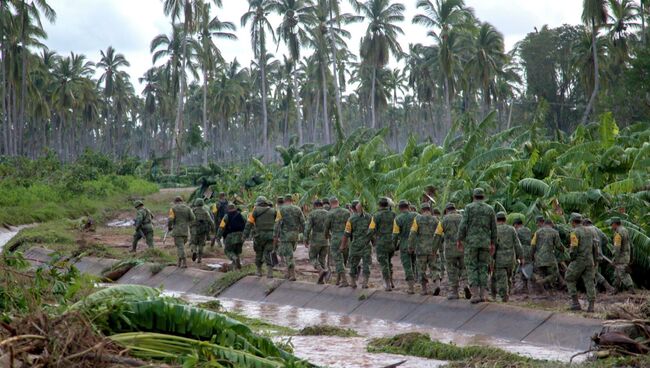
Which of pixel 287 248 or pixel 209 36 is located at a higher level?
pixel 209 36

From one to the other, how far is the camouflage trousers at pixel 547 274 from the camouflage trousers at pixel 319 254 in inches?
167

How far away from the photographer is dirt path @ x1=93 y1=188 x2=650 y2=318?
15188 millimetres

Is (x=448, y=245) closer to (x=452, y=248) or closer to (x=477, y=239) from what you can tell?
(x=452, y=248)

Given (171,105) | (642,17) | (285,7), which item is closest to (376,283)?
(642,17)

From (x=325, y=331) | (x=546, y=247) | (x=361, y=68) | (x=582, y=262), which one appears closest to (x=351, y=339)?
(x=325, y=331)

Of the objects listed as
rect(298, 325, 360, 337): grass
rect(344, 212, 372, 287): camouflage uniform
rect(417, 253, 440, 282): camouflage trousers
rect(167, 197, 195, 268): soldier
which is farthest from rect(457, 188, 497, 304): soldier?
rect(167, 197, 195, 268): soldier

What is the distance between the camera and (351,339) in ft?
44.8

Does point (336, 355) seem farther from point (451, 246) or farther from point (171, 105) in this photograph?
point (171, 105)

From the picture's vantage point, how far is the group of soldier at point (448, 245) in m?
14.4

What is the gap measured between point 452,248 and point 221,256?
10.5 metres

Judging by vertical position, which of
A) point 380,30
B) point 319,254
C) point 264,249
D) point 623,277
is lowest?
point 623,277

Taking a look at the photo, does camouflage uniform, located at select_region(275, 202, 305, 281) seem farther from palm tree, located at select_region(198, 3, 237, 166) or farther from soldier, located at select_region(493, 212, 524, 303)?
palm tree, located at select_region(198, 3, 237, 166)

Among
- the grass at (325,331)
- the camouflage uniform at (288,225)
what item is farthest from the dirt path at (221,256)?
the grass at (325,331)

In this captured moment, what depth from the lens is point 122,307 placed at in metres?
7.34
